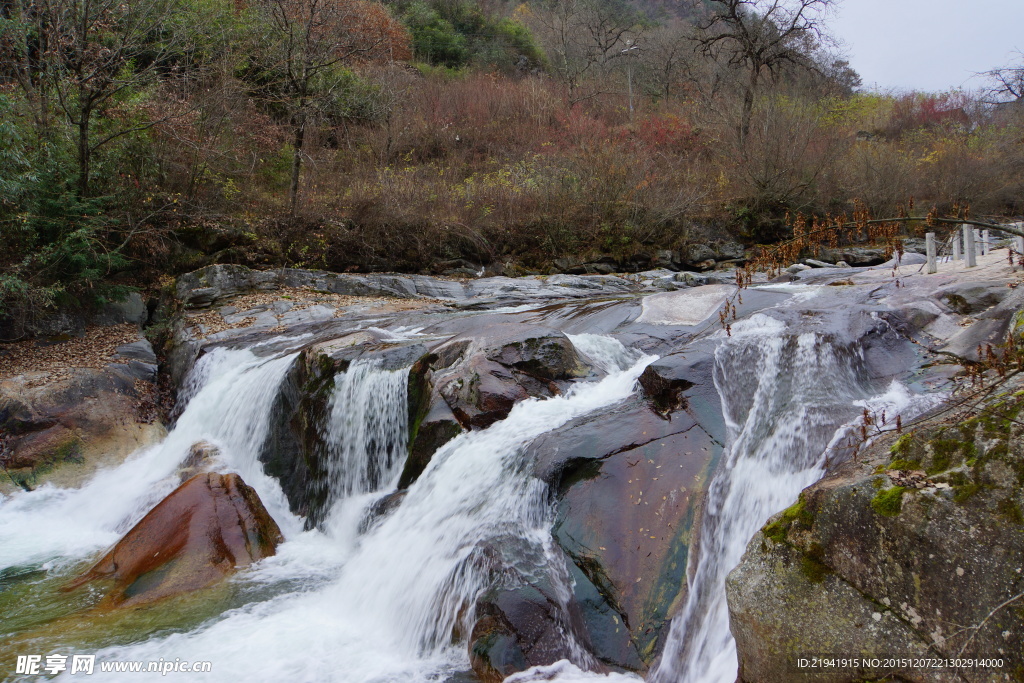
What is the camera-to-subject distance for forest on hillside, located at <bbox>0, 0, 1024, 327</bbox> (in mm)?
10742

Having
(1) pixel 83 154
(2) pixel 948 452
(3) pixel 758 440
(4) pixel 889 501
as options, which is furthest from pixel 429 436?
(1) pixel 83 154

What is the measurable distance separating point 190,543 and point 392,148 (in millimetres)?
16737

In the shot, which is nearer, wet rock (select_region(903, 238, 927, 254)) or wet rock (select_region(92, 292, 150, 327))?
wet rock (select_region(92, 292, 150, 327))

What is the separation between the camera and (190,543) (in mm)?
5582

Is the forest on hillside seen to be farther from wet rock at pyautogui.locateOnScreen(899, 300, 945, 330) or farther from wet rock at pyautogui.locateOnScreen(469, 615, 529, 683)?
wet rock at pyautogui.locateOnScreen(899, 300, 945, 330)

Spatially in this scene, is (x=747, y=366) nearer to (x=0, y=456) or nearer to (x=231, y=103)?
(x=0, y=456)

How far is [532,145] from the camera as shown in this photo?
67.9 ft

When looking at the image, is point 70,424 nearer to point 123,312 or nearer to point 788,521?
point 123,312

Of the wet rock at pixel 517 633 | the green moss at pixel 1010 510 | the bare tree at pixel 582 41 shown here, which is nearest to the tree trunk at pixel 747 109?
the bare tree at pixel 582 41

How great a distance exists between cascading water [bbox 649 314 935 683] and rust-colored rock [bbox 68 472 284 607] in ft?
12.9

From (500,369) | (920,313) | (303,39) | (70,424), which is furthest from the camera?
(303,39)

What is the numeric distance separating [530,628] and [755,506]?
1.62 meters

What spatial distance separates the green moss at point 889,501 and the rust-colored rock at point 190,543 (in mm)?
5034

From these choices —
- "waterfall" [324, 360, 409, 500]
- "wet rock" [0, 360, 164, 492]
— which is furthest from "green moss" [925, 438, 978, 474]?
"wet rock" [0, 360, 164, 492]
